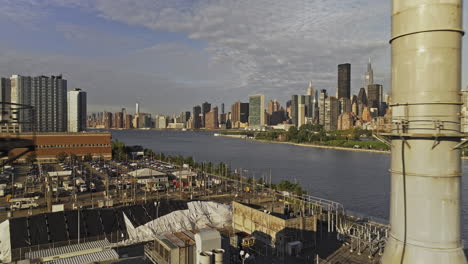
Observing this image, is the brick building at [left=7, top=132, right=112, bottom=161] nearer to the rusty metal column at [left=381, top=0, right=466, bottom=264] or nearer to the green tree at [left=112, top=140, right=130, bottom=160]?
the green tree at [left=112, top=140, right=130, bottom=160]

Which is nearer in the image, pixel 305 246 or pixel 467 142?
pixel 467 142

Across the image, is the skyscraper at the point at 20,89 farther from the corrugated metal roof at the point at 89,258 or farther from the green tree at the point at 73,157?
the corrugated metal roof at the point at 89,258

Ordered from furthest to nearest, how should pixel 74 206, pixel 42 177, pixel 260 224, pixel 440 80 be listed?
pixel 42 177
pixel 74 206
pixel 260 224
pixel 440 80

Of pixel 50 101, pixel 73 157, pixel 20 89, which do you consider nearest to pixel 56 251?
pixel 73 157

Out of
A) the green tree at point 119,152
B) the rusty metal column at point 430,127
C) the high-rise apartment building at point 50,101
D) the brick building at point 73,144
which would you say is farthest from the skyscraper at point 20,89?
the rusty metal column at point 430,127

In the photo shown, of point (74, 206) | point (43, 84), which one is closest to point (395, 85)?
point (74, 206)

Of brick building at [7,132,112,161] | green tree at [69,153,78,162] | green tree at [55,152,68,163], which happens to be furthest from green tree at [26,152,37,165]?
green tree at [69,153,78,162]

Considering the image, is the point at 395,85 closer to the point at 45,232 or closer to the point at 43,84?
the point at 45,232
